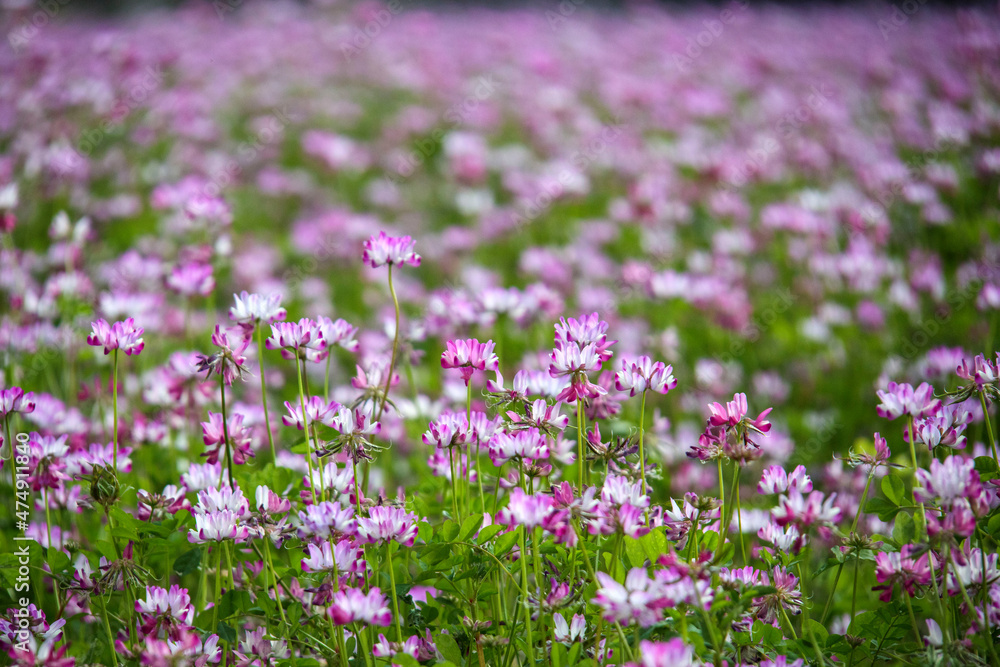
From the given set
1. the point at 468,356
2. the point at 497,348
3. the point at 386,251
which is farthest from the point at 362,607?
the point at 497,348

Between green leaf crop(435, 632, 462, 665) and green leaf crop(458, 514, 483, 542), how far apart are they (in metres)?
0.20

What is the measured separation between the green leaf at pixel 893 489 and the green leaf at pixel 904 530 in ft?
0.17

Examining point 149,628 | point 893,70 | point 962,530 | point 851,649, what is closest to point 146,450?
point 149,628

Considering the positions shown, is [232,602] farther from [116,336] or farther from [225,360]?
[116,336]

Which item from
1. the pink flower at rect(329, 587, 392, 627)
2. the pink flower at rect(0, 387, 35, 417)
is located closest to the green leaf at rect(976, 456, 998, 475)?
the pink flower at rect(329, 587, 392, 627)

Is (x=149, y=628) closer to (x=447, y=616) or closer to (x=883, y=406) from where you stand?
(x=447, y=616)

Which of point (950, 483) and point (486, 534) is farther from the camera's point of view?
point (486, 534)

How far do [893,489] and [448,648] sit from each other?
39.4 inches

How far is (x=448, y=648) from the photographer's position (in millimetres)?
1632

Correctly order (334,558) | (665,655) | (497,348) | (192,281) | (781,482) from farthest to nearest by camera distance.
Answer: (497,348)
(192,281)
(781,482)
(334,558)
(665,655)

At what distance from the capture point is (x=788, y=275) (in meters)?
5.03

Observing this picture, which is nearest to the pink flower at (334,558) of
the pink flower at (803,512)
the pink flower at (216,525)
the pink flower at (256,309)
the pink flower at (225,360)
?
the pink flower at (216,525)

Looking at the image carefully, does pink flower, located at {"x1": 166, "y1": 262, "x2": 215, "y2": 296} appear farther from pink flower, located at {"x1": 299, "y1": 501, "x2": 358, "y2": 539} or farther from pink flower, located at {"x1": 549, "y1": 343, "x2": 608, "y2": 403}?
pink flower, located at {"x1": 549, "y1": 343, "x2": 608, "y2": 403}

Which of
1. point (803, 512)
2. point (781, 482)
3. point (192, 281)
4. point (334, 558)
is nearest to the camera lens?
point (334, 558)
